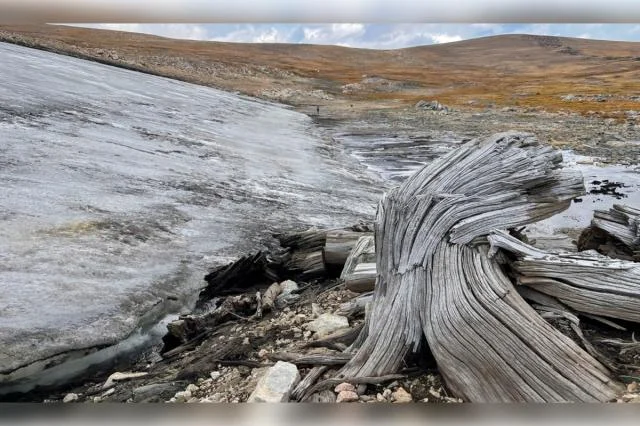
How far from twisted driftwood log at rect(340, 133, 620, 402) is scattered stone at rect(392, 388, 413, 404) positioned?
0.33 feet

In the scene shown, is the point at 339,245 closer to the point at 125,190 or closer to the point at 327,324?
the point at 327,324

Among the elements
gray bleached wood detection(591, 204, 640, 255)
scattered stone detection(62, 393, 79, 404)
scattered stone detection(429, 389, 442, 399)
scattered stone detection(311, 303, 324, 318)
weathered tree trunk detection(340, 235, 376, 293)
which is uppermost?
gray bleached wood detection(591, 204, 640, 255)

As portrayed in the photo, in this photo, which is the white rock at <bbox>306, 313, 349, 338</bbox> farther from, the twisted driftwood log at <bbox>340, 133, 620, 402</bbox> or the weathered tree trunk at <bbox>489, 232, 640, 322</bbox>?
the weathered tree trunk at <bbox>489, 232, 640, 322</bbox>

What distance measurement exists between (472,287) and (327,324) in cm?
77

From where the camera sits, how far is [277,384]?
7.35 feet

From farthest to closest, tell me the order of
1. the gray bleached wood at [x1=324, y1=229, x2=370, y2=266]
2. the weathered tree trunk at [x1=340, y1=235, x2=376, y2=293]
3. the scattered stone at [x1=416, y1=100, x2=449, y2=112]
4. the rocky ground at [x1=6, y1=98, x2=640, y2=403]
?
the gray bleached wood at [x1=324, y1=229, x2=370, y2=266] < the scattered stone at [x1=416, y1=100, x2=449, y2=112] < the weathered tree trunk at [x1=340, y1=235, x2=376, y2=293] < the rocky ground at [x1=6, y1=98, x2=640, y2=403]

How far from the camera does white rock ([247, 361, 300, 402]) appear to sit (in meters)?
2.22

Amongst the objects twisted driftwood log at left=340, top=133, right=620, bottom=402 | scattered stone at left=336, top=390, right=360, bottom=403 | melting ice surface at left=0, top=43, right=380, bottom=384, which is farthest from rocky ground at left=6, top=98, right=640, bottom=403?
melting ice surface at left=0, top=43, right=380, bottom=384

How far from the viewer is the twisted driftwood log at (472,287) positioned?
84.8 inches

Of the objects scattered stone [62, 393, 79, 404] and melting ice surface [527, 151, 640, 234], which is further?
melting ice surface [527, 151, 640, 234]

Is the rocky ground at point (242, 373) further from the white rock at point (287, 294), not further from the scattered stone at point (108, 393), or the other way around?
the white rock at point (287, 294)

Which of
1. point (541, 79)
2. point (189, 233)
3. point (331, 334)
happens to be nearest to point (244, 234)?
point (189, 233)

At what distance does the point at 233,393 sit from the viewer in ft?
7.57

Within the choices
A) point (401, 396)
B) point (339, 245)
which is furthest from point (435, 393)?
point (339, 245)
